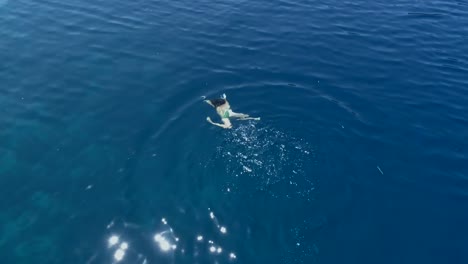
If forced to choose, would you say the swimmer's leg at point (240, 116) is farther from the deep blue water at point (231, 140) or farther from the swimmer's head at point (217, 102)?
the swimmer's head at point (217, 102)

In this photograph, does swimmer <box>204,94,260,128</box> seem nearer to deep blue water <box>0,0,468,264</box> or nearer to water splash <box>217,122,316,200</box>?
deep blue water <box>0,0,468,264</box>

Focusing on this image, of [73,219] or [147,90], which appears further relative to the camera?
[147,90]

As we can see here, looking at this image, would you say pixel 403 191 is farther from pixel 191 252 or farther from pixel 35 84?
pixel 35 84

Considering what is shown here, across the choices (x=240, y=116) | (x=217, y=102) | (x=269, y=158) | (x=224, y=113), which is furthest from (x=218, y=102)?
(x=269, y=158)

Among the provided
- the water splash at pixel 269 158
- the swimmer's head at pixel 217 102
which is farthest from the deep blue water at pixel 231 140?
the swimmer's head at pixel 217 102

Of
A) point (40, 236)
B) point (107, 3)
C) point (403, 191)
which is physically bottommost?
point (40, 236)

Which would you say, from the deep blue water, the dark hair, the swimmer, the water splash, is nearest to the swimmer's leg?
the swimmer

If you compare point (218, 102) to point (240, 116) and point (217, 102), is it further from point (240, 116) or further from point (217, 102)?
point (240, 116)

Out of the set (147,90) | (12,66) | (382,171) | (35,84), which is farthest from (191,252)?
(12,66)
